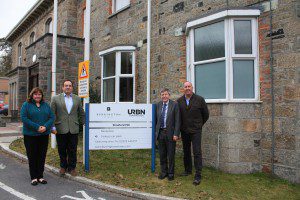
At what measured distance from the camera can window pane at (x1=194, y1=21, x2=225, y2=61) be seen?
7.26 metres

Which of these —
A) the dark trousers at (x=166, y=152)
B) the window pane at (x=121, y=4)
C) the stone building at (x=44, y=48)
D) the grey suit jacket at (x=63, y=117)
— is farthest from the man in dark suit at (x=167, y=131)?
the window pane at (x=121, y=4)

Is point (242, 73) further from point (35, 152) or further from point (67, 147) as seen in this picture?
point (35, 152)

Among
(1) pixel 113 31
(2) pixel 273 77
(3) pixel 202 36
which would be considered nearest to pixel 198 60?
(3) pixel 202 36

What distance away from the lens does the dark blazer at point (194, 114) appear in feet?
19.7

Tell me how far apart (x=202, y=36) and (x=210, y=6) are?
0.84 meters

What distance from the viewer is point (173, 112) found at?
604cm

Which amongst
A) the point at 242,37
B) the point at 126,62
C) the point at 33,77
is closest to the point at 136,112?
the point at 242,37

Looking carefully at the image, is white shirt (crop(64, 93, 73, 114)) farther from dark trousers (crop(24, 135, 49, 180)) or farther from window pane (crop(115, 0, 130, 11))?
window pane (crop(115, 0, 130, 11))

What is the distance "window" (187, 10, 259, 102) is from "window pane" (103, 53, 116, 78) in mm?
4568

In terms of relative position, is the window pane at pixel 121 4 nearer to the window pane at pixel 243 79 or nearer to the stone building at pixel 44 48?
the stone building at pixel 44 48

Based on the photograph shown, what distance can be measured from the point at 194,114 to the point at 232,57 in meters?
1.89

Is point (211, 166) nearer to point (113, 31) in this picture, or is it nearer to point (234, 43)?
point (234, 43)

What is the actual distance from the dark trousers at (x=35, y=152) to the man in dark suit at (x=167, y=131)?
2301 millimetres

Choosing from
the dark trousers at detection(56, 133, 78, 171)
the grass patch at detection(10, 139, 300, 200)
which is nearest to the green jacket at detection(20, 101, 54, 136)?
the dark trousers at detection(56, 133, 78, 171)
